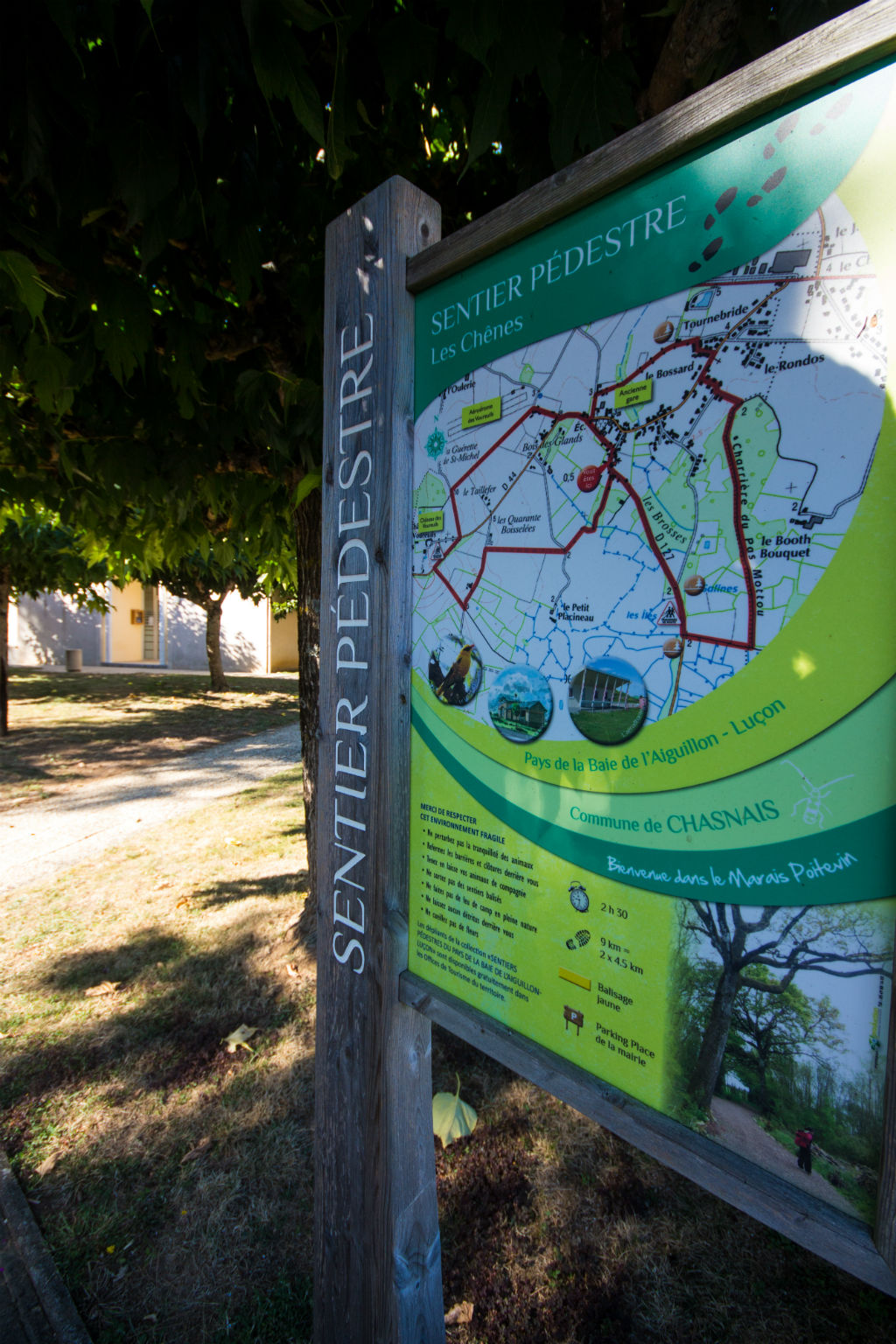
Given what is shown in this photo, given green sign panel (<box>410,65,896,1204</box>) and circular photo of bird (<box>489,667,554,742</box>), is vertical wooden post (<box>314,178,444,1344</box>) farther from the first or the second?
circular photo of bird (<box>489,667,554,742</box>)

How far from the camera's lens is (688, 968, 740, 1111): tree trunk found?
0.90 meters

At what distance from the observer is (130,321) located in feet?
7.13

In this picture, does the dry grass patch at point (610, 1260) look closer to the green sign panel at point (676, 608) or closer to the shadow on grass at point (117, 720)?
the green sign panel at point (676, 608)

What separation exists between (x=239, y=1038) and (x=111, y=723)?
10.1 m

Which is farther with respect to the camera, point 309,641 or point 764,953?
point 309,641

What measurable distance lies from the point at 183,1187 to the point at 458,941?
1805mm

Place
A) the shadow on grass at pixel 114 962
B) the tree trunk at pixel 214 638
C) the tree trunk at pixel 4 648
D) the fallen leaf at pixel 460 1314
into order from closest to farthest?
the fallen leaf at pixel 460 1314, the shadow on grass at pixel 114 962, the tree trunk at pixel 4 648, the tree trunk at pixel 214 638

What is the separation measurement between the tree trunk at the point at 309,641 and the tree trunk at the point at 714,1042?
2.54m

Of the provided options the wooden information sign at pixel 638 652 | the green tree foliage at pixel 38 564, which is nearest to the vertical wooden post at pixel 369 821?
the wooden information sign at pixel 638 652

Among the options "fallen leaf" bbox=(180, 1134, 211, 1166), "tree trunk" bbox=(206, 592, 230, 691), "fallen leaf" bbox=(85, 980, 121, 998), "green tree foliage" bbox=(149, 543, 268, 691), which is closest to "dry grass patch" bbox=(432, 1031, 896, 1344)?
"fallen leaf" bbox=(180, 1134, 211, 1166)

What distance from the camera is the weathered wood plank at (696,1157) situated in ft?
2.61

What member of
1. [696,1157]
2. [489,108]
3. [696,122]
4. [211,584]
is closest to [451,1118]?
[696,1157]

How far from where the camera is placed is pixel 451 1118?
2.29m

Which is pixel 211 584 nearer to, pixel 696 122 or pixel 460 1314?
pixel 460 1314
